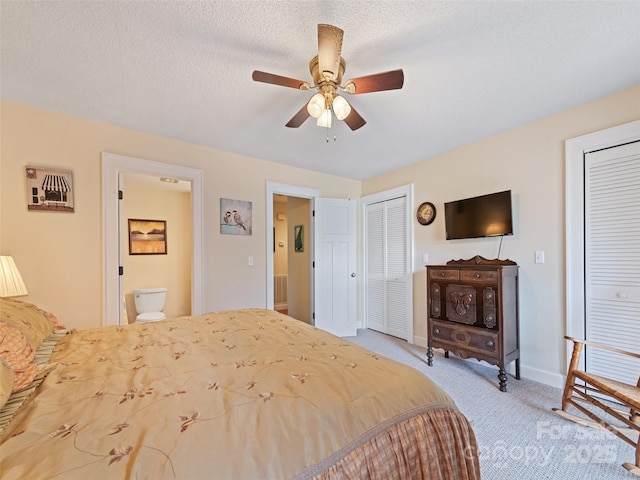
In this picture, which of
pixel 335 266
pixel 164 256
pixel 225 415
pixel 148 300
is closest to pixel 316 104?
pixel 225 415

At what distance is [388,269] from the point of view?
4082 mm

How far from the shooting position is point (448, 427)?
1038mm

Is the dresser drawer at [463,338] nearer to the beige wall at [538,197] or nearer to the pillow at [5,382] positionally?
the beige wall at [538,197]

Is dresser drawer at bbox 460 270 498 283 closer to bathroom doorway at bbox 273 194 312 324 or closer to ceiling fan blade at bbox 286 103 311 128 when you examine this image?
ceiling fan blade at bbox 286 103 311 128

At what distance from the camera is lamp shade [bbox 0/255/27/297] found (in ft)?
6.13

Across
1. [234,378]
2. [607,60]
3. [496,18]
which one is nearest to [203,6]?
[496,18]

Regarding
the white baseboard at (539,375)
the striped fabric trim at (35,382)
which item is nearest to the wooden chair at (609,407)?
the white baseboard at (539,375)

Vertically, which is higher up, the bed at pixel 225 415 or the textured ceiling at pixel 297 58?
the textured ceiling at pixel 297 58

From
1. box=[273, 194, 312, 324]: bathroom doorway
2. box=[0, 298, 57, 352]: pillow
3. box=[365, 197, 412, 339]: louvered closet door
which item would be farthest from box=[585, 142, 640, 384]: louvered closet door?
box=[0, 298, 57, 352]: pillow

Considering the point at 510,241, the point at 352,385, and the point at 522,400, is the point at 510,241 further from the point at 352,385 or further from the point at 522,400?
the point at 352,385

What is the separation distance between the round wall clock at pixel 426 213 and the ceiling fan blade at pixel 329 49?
7.94 feet

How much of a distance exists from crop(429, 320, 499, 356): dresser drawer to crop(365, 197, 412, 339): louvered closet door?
79cm

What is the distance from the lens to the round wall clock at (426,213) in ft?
11.4

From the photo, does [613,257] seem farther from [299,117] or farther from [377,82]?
[299,117]
